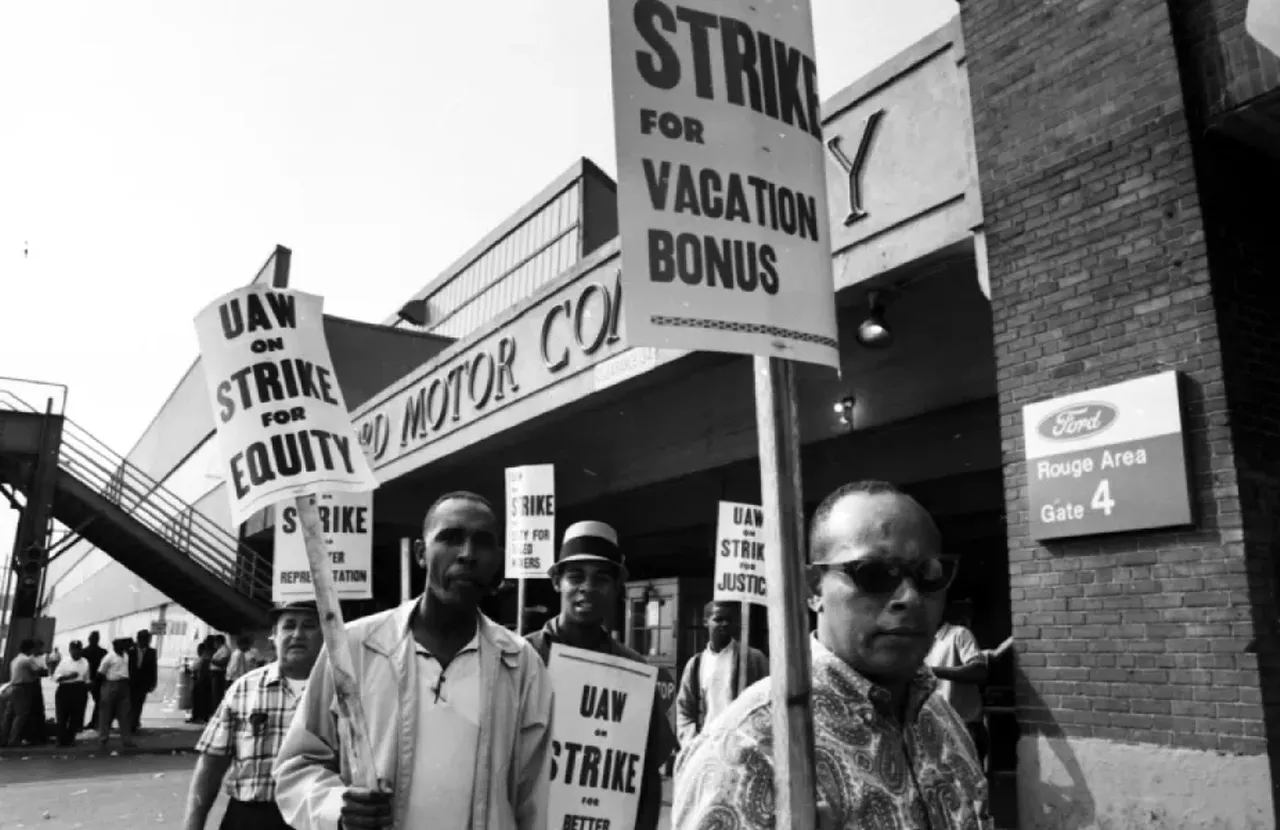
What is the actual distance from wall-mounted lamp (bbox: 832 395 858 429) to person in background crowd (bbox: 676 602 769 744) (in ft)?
12.3

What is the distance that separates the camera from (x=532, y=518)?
770 cm

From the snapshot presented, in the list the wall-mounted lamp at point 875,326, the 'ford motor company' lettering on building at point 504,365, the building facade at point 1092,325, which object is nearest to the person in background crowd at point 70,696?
the 'ford motor company' lettering on building at point 504,365

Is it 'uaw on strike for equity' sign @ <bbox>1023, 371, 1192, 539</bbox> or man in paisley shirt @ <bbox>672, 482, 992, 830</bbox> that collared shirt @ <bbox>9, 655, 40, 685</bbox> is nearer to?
'uaw on strike for equity' sign @ <bbox>1023, 371, 1192, 539</bbox>

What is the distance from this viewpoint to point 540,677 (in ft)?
10.6

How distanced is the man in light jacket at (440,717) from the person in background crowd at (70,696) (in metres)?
16.7

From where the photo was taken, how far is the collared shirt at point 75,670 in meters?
17.1

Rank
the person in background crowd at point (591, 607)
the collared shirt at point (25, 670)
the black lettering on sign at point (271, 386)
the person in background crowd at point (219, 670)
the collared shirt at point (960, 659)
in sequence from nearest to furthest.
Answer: the black lettering on sign at point (271, 386) → the person in background crowd at point (591, 607) → the collared shirt at point (960, 659) → the collared shirt at point (25, 670) → the person in background crowd at point (219, 670)

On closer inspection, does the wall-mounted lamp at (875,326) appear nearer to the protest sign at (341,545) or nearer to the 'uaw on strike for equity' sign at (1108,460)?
the 'uaw on strike for equity' sign at (1108,460)

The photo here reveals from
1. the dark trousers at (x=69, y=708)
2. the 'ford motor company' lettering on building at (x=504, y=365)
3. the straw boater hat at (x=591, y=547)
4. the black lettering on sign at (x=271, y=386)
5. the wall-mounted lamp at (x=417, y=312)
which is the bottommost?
the dark trousers at (x=69, y=708)

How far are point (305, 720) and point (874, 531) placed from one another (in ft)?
6.06

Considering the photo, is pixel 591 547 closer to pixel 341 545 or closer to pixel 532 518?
pixel 341 545

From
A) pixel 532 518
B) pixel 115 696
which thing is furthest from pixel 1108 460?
pixel 115 696

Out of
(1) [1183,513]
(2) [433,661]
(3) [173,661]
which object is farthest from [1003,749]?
(3) [173,661]

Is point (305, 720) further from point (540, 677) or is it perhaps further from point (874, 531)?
point (874, 531)
